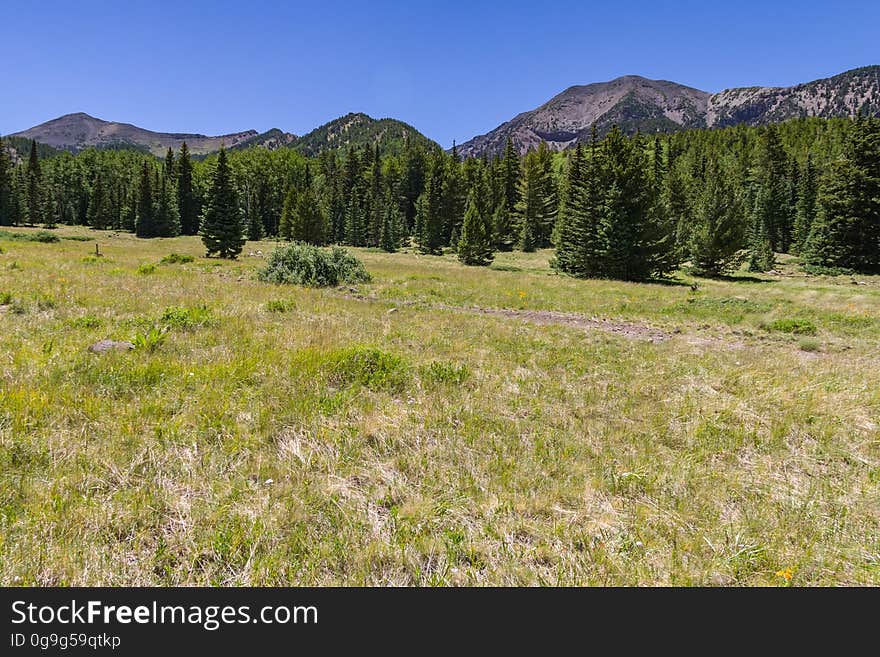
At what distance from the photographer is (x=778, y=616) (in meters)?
2.65

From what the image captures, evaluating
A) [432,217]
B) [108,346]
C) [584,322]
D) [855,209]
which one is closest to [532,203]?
[432,217]

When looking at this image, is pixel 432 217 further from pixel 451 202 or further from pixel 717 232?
pixel 717 232

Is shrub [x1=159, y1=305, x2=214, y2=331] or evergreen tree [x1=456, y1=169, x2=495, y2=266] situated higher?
evergreen tree [x1=456, y1=169, x2=495, y2=266]

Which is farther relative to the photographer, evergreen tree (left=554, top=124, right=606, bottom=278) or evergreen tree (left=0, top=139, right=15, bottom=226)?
evergreen tree (left=0, top=139, right=15, bottom=226)

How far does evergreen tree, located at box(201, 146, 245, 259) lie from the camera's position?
42250mm

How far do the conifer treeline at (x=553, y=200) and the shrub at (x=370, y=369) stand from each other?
31.0 meters

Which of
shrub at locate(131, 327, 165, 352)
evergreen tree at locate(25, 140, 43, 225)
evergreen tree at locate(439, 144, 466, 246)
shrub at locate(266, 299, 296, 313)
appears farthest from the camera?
evergreen tree at locate(25, 140, 43, 225)

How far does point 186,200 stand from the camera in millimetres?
84750

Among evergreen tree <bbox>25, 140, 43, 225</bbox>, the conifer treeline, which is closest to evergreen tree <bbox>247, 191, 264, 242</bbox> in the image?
the conifer treeline

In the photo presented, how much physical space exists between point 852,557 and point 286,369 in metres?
6.88

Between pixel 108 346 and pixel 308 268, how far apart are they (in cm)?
1587

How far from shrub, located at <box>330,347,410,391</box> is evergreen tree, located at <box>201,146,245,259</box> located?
41150mm

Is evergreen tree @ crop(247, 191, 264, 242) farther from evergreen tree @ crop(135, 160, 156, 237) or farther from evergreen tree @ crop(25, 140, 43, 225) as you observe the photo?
evergreen tree @ crop(25, 140, 43, 225)

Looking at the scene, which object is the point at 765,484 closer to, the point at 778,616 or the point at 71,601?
the point at 778,616
